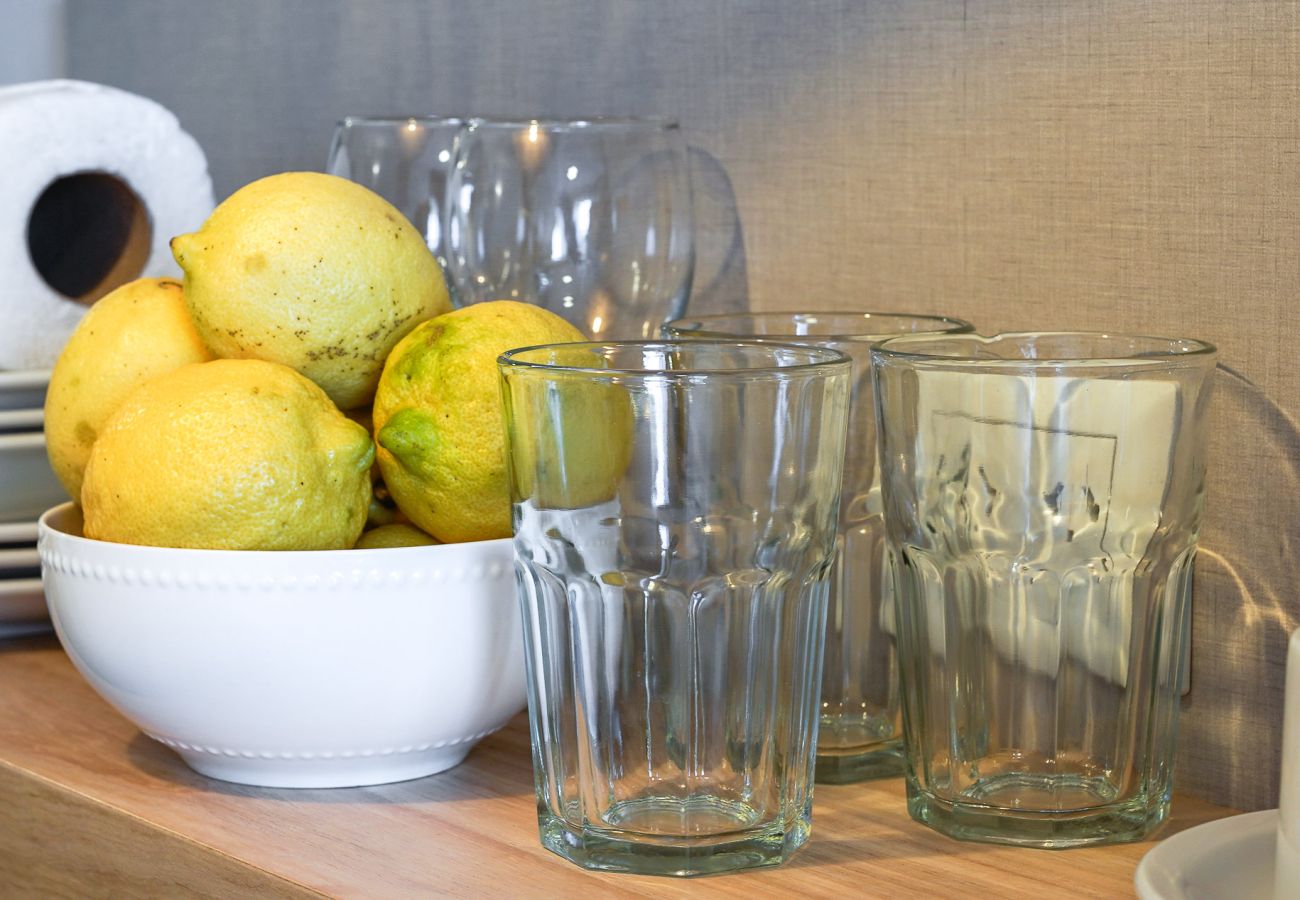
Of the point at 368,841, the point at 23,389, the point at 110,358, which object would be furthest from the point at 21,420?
the point at 368,841

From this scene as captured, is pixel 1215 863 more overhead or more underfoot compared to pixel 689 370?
more underfoot

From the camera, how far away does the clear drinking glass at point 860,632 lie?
58 cm

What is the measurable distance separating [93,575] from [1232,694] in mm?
450

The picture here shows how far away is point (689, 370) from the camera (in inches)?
19.2

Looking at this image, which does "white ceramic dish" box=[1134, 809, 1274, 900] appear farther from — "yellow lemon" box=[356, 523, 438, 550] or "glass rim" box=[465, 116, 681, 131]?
"glass rim" box=[465, 116, 681, 131]

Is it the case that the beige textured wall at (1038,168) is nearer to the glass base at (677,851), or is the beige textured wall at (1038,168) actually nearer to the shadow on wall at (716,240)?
the shadow on wall at (716,240)

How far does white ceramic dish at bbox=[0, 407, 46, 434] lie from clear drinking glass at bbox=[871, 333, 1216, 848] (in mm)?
473

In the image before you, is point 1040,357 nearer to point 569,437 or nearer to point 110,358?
point 569,437

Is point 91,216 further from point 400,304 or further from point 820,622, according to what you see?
point 820,622

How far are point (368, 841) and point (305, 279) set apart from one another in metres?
0.23

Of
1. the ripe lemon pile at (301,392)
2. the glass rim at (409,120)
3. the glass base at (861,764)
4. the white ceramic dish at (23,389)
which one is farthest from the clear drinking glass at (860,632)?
the white ceramic dish at (23,389)

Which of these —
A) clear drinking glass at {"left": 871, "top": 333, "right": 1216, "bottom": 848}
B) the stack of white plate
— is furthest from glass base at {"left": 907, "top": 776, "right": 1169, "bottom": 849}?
the stack of white plate

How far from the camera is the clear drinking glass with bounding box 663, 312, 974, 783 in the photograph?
0.58 meters

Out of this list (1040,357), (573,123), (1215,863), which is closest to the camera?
(1215,863)
